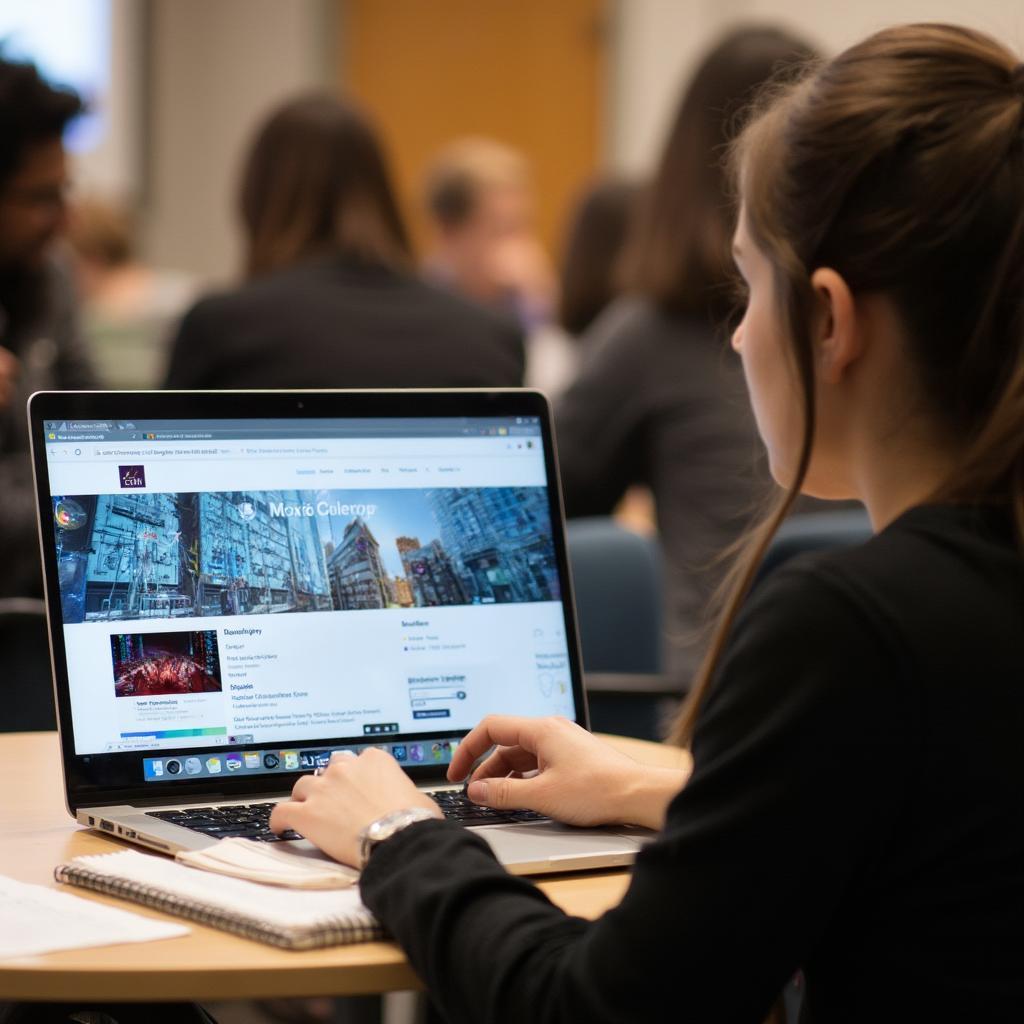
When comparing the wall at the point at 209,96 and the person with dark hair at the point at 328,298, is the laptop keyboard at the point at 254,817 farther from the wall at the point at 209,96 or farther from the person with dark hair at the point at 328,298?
the wall at the point at 209,96

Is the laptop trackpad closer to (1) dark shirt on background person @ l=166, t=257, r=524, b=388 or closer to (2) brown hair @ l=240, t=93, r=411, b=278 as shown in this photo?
(1) dark shirt on background person @ l=166, t=257, r=524, b=388

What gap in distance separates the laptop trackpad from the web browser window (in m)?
0.17

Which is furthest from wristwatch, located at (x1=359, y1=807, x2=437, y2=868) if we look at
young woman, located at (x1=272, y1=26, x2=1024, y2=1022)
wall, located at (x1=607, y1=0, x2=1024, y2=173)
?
wall, located at (x1=607, y1=0, x2=1024, y2=173)

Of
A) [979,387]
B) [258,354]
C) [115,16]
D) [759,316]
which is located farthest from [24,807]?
[115,16]

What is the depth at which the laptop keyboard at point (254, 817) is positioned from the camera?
111cm

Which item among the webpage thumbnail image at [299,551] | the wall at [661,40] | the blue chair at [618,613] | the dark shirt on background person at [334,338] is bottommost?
the blue chair at [618,613]

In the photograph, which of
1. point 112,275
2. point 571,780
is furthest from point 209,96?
point 571,780

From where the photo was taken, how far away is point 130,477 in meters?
1.21

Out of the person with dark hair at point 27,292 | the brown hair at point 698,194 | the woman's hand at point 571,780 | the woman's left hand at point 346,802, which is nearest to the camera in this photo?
the woman's left hand at point 346,802

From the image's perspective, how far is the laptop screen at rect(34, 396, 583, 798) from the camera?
119 centimetres

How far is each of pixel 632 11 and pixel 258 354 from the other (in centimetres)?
459

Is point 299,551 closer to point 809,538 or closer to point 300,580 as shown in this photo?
point 300,580

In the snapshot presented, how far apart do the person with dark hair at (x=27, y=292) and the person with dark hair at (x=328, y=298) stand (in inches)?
10.4

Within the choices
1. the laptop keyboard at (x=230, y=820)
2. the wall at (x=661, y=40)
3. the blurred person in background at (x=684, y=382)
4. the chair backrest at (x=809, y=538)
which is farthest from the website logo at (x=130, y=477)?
the wall at (x=661, y=40)
